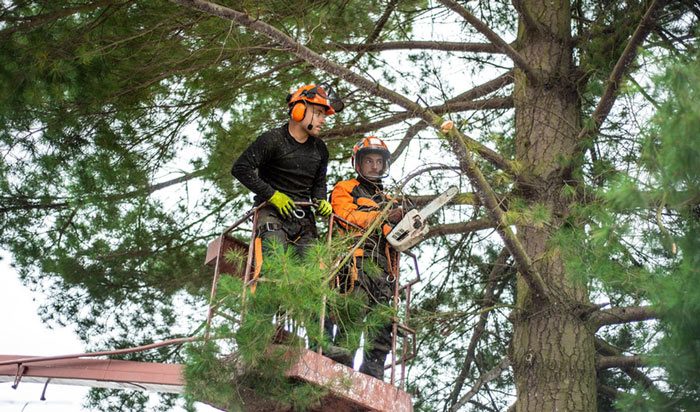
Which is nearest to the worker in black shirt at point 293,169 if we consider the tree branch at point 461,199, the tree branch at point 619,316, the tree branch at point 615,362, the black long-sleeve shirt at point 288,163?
the black long-sleeve shirt at point 288,163

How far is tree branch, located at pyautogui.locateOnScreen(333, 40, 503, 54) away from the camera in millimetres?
7703

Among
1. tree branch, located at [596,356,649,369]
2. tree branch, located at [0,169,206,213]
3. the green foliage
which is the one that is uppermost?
tree branch, located at [0,169,206,213]

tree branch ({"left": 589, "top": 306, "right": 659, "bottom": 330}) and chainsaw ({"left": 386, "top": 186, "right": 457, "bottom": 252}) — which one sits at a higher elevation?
tree branch ({"left": 589, "top": 306, "right": 659, "bottom": 330})

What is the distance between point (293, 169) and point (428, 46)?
8.22ft

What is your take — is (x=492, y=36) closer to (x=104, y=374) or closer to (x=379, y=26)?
(x=379, y=26)

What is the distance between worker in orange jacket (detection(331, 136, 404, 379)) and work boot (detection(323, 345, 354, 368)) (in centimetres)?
1

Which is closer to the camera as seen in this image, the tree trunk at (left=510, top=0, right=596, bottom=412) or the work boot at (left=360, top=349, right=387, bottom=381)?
the work boot at (left=360, top=349, right=387, bottom=381)

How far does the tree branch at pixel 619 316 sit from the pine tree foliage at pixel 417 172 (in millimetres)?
13

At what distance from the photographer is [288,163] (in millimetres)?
5773

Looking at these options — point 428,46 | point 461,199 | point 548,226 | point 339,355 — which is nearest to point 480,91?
point 428,46

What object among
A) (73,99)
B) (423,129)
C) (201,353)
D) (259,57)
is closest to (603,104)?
(423,129)

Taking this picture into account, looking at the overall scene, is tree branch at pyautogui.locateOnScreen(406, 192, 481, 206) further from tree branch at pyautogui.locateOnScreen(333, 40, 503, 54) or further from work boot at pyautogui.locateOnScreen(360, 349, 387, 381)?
tree branch at pyautogui.locateOnScreen(333, 40, 503, 54)

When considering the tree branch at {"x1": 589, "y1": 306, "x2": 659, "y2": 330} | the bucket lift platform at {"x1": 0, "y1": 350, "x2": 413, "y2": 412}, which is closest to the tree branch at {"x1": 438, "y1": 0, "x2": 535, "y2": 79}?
the tree branch at {"x1": 589, "y1": 306, "x2": 659, "y2": 330}

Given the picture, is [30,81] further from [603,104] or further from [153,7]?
[603,104]
